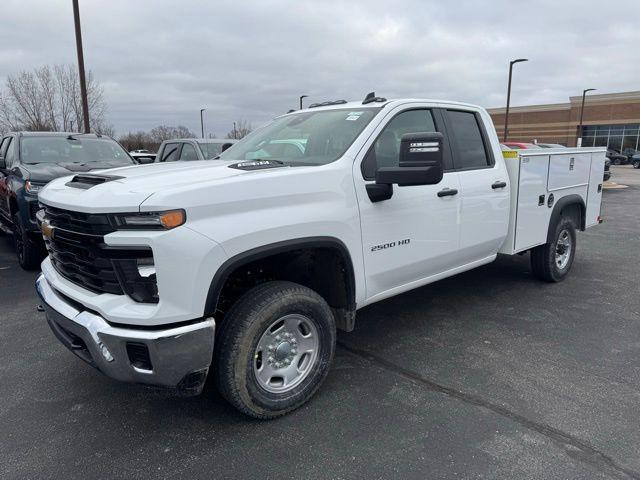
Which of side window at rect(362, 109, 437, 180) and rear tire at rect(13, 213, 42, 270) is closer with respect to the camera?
side window at rect(362, 109, 437, 180)

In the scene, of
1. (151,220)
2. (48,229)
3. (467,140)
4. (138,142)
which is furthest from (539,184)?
(138,142)

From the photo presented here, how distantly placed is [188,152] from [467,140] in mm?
7183

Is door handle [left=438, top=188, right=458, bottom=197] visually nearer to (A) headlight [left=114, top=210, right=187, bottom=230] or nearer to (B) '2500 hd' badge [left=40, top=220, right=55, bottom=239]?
(A) headlight [left=114, top=210, right=187, bottom=230]

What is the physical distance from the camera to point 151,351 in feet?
7.92

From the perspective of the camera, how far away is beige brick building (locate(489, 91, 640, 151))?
54.8 meters

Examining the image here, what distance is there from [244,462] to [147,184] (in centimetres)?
160

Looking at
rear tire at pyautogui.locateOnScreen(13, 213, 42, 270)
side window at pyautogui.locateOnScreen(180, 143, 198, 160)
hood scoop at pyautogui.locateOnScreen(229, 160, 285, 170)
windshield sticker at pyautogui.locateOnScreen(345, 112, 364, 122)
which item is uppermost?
windshield sticker at pyautogui.locateOnScreen(345, 112, 364, 122)

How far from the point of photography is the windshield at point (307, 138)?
3.48 metres

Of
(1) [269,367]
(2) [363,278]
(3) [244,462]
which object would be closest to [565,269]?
(2) [363,278]

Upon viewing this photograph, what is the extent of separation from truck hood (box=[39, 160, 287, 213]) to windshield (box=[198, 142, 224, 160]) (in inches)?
270

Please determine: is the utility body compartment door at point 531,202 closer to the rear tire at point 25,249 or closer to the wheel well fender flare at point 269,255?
the wheel well fender flare at point 269,255

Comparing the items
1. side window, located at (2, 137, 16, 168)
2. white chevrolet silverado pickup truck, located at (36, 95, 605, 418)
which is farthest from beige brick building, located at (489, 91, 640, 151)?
white chevrolet silverado pickup truck, located at (36, 95, 605, 418)

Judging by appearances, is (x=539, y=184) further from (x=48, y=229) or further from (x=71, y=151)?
(x=71, y=151)

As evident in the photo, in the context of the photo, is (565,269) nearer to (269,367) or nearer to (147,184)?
(269,367)
